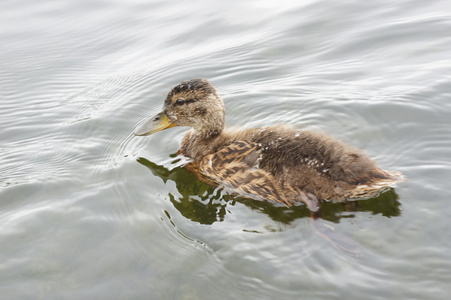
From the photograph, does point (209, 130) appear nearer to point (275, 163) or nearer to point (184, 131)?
point (184, 131)

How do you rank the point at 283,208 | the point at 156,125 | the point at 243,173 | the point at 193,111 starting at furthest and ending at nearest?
the point at 156,125, the point at 193,111, the point at 243,173, the point at 283,208

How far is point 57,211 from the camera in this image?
16.6 ft

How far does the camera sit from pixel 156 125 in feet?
19.5

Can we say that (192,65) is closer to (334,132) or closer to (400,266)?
(334,132)

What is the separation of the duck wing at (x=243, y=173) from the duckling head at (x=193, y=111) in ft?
1.63

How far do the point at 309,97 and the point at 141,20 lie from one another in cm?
382

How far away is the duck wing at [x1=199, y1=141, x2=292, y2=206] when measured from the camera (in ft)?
16.2

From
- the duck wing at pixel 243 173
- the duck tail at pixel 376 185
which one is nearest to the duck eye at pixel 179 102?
the duck wing at pixel 243 173

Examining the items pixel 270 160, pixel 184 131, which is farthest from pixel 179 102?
pixel 270 160

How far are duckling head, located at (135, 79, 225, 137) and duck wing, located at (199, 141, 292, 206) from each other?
496mm

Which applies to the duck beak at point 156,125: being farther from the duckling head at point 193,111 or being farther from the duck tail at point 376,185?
the duck tail at point 376,185

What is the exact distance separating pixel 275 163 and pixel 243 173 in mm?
332

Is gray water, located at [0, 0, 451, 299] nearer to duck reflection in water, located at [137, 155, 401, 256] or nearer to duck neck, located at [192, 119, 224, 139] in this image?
duck reflection in water, located at [137, 155, 401, 256]

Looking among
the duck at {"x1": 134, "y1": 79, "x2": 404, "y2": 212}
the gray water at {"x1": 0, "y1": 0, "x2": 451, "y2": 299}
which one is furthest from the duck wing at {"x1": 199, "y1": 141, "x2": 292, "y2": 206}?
the gray water at {"x1": 0, "y1": 0, "x2": 451, "y2": 299}
